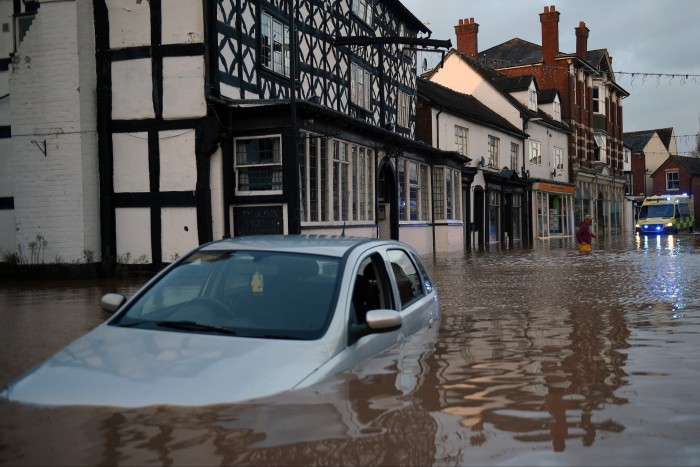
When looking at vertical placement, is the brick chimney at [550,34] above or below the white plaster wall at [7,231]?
above

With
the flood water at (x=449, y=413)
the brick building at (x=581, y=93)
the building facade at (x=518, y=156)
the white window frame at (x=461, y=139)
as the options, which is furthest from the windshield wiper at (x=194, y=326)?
the brick building at (x=581, y=93)

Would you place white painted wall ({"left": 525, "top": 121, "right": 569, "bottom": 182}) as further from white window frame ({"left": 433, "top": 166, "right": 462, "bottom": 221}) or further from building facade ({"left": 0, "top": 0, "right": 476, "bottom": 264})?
building facade ({"left": 0, "top": 0, "right": 476, "bottom": 264})

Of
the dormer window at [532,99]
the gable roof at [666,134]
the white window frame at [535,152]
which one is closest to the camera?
the white window frame at [535,152]

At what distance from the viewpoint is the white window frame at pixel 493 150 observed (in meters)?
38.2

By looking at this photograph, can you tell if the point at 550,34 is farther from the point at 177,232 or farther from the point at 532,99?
the point at 177,232

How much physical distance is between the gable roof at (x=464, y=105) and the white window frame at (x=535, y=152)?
2.35m

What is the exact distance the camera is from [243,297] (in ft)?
17.8

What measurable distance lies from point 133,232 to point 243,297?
13441 millimetres

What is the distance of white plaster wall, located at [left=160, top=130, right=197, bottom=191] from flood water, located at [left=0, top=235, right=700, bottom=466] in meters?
8.54

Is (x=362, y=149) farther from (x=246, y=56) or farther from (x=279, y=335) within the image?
(x=279, y=335)

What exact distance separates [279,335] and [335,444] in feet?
3.35

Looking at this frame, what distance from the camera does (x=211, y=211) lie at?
58.4ft

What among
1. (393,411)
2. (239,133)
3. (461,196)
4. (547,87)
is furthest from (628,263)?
(547,87)

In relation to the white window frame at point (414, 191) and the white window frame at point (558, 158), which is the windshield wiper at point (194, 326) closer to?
the white window frame at point (414, 191)
